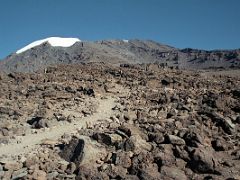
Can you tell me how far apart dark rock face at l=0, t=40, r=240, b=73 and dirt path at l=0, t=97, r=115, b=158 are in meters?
40.4

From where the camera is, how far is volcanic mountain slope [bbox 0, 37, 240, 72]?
2694 inches

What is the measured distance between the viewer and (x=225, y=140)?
16016 mm

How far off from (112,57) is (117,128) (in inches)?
2024

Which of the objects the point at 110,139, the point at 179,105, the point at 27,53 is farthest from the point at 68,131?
the point at 27,53

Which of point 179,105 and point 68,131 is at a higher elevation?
point 179,105

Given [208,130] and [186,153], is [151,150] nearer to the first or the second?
[186,153]

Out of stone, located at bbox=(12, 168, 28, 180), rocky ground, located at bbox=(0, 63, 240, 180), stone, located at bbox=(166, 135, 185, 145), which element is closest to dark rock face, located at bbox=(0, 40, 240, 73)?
rocky ground, located at bbox=(0, 63, 240, 180)

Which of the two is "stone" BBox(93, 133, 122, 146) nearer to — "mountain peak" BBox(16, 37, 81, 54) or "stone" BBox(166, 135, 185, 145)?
"stone" BBox(166, 135, 185, 145)

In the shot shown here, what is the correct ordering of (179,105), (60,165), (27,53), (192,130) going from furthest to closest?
(27,53)
(179,105)
(192,130)
(60,165)

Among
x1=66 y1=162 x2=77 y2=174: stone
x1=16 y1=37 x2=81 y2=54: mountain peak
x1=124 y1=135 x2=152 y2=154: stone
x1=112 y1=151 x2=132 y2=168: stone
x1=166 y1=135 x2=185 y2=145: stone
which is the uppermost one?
x1=16 y1=37 x2=81 y2=54: mountain peak

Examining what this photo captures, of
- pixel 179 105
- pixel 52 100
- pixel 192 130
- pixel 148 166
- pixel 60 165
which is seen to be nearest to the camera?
pixel 148 166

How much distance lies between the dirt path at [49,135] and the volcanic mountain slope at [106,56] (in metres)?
41.8

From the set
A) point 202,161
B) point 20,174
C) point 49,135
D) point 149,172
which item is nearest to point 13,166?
point 20,174

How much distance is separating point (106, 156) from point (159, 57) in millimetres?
71406
